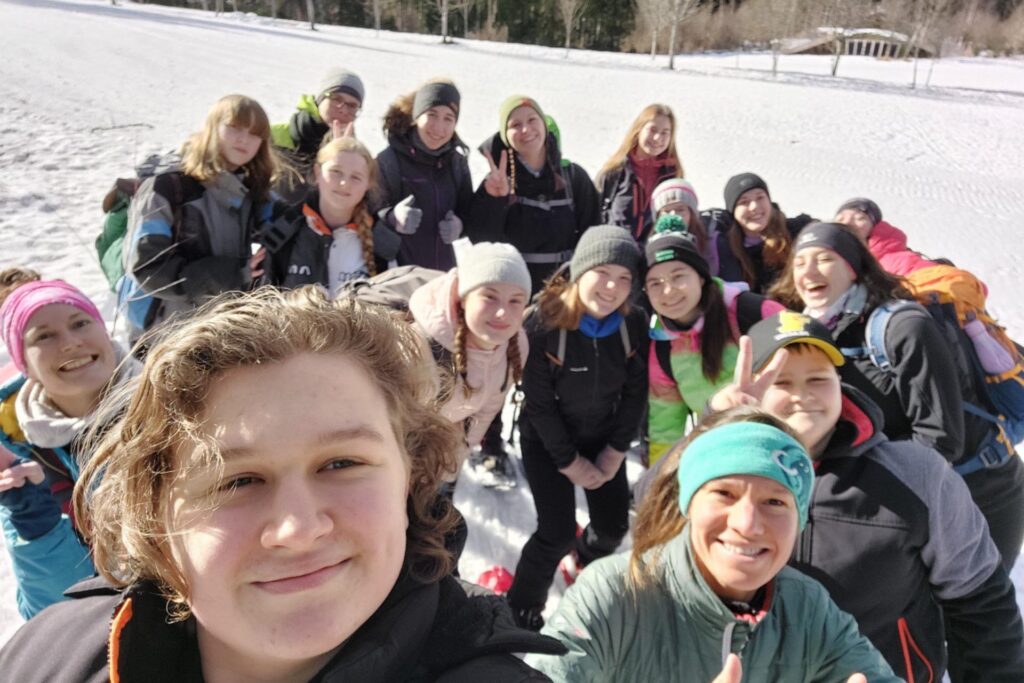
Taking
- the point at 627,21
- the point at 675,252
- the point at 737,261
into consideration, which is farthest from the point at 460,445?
the point at 627,21

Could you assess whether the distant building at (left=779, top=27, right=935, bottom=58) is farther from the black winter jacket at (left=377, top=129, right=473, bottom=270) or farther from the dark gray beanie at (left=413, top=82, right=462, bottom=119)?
the black winter jacket at (left=377, top=129, right=473, bottom=270)

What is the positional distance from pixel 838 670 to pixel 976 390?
1626 millimetres

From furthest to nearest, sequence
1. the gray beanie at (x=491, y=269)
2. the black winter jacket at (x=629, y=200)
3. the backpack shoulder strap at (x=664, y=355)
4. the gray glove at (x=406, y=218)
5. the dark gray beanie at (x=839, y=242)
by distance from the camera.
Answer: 1. the black winter jacket at (x=629, y=200)
2. the gray glove at (x=406, y=218)
3. the backpack shoulder strap at (x=664, y=355)
4. the dark gray beanie at (x=839, y=242)
5. the gray beanie at (x=491, y=269)

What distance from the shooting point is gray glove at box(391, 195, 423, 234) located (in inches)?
139

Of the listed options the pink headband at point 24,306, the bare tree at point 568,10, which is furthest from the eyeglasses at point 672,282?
the bare tree at point 568,10

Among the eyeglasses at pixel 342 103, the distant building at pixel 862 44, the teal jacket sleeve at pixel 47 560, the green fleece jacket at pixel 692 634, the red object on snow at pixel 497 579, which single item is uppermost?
the distant building at pixel 862 44

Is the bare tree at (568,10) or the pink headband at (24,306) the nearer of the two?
the pink headband at (24,306)

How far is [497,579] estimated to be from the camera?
314 centimetres

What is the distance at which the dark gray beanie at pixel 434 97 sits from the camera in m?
3.80

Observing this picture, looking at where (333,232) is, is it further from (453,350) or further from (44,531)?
(44,531)

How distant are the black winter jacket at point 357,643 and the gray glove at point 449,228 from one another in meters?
2.94

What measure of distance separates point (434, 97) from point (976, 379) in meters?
3.19

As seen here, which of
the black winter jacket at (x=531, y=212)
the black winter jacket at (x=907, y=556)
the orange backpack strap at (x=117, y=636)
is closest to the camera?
the orange backpack strap at (x=117, y=636)

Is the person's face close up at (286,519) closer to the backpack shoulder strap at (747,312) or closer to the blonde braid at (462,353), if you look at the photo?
the blonde braid at (462,353)
